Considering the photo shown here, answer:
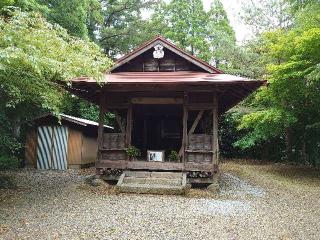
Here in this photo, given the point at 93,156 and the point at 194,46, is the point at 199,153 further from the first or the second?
the point at 194,46

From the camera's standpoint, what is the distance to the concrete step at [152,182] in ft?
36.3

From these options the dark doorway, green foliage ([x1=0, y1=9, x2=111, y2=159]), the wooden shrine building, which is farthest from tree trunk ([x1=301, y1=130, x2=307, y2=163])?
green foliage ([x1=0, y1=9, x2=111, y2=159])

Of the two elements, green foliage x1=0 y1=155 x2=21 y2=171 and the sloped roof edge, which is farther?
green foliage x1=0 y1=155 x2=21 y2=171

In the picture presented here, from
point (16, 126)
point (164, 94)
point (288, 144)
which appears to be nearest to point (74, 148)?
point (16, 126)

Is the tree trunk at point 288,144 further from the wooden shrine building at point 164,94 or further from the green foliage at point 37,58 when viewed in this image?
the green foliage at point 37,58

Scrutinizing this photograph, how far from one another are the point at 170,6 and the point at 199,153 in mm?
23893

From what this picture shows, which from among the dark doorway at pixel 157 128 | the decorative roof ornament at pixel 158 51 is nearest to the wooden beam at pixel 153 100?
the decorative roof ornament at pixel 158 51

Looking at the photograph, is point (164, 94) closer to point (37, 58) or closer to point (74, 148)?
point (37, 58)

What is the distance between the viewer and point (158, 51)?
46.3 feet

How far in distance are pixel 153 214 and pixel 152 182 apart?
3488 mm

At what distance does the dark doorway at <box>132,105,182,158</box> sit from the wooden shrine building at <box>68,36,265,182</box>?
107 inches

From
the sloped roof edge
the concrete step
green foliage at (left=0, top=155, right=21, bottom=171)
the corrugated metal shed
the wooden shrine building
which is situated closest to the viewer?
the concrete step

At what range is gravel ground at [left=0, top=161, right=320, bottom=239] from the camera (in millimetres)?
6785

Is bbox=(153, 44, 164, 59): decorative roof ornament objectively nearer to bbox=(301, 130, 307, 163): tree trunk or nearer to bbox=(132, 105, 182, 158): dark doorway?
bbox=(132, 105, 182, 158): dark doorway
